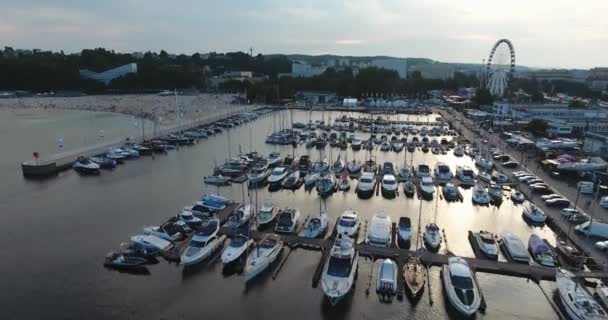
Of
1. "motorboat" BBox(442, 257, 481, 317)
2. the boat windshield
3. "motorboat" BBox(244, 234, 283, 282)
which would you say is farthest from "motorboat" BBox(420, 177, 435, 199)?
the boat windshield

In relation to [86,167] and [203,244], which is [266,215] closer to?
[203,244]

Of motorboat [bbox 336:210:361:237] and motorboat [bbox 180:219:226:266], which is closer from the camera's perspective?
motorboat [bbox 180:219:226:266]

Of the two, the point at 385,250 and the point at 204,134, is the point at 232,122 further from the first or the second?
the point at 385,250

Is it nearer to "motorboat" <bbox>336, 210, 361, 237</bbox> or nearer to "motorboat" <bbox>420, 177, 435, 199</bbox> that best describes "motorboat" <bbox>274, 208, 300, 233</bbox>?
"motorboat" <bbox>336, 210, 361, 237</bbox>

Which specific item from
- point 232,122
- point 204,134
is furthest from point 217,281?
point 232,122

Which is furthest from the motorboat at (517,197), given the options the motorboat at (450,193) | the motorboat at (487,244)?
the motorboat at (487,244)

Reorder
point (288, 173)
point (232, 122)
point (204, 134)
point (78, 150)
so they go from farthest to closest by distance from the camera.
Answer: point (232, 122) < point (204, 134) < point (78, 150) < point (288, 173)

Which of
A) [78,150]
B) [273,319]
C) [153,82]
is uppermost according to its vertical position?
[153,82]
